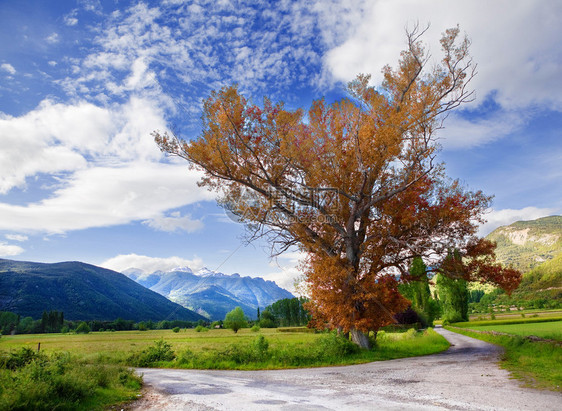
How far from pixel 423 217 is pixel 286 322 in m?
106

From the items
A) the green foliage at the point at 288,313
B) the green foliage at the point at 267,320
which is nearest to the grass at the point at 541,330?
the green foliage at the point at 267,320

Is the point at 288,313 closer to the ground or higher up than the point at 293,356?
closer to the ground

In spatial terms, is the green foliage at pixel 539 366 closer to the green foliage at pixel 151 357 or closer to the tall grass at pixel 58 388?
the tall grass at pixel 58 388

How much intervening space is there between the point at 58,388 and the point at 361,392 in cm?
676

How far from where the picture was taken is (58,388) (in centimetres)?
686

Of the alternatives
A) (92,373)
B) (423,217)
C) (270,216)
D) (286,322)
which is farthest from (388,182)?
(286,322)

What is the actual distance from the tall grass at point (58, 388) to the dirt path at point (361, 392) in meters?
0.79

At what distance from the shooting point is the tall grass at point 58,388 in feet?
19.3

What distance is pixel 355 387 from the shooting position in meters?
8.45

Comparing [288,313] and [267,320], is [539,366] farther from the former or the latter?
[288,313]

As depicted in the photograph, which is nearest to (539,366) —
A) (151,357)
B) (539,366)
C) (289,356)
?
(539,366)

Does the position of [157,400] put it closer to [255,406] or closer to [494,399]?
[255,406]

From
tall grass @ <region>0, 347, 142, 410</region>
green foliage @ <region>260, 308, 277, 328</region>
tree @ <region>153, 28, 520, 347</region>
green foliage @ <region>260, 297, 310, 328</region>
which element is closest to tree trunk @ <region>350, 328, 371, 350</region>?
tree @ <region>153, 28, 520, 347</region>

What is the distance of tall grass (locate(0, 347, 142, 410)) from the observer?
5.89 metres
